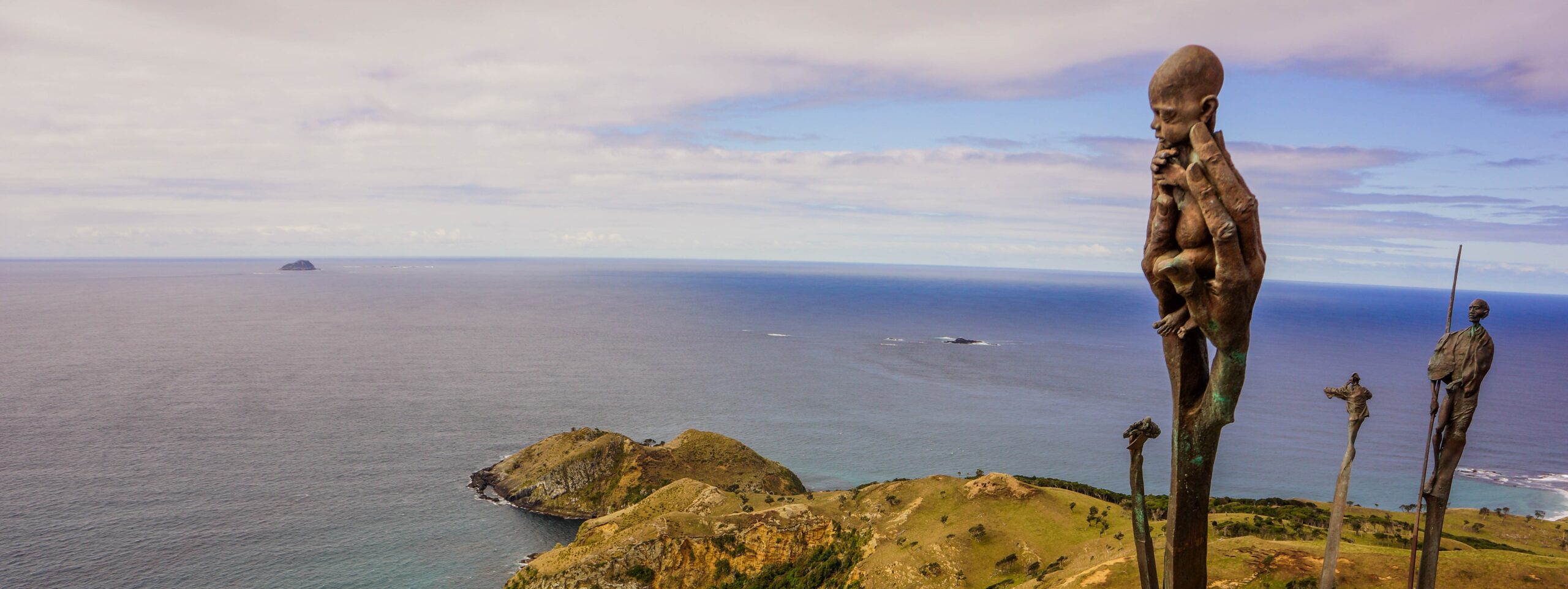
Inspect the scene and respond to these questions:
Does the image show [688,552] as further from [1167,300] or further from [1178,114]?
[1178,114]

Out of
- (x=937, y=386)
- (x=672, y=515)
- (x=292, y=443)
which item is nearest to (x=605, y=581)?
(x=672, y=515)

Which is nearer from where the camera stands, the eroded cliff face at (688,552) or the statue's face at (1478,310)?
the statue's face at (1478,310)

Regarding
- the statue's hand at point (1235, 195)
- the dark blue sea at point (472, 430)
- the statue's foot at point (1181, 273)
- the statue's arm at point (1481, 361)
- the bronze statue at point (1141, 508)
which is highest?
the statue's hand at point (1235, 195)

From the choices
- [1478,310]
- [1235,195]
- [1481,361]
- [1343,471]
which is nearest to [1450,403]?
[1481,361]

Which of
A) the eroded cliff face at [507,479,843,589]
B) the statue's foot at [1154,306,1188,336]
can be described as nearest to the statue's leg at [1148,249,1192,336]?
the statue's foot at [1154,306,1188,336]

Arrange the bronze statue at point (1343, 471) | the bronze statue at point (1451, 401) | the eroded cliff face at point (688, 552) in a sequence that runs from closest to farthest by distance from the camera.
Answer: the bronze statue at point (1343, 471), the bronze statue at point (1451, 401), the eroded cliff face at point (688, 552)

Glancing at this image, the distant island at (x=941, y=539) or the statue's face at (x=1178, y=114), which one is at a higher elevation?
the statue's face at (x=1178, y=114)

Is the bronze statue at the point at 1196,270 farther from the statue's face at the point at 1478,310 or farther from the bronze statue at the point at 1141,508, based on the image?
the statue's face at the point at 1478,310

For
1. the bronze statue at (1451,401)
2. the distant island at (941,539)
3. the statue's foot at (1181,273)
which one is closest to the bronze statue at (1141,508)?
the statue's foot at (1181,273)

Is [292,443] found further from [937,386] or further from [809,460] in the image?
[937,386]

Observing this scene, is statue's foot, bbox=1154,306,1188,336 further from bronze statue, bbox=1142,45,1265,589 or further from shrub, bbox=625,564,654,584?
shrub, bbox=625,564,654,584
